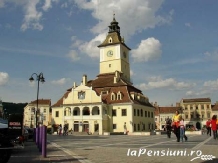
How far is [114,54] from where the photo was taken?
80.5 metres

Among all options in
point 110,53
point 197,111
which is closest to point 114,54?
point 110,53

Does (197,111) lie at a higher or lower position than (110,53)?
lower

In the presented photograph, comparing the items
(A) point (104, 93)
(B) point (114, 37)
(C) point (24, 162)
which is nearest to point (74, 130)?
(A) point (104, 93)

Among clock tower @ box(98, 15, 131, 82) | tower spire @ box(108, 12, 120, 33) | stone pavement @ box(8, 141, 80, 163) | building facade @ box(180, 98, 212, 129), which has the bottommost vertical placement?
stone pavement @ box(8, 141, 80, 163)

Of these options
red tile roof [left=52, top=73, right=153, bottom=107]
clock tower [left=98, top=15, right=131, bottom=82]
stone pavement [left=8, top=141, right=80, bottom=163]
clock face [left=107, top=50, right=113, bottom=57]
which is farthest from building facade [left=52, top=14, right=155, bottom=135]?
stone pavement [left=8, top=141, right=80, bottom=163]

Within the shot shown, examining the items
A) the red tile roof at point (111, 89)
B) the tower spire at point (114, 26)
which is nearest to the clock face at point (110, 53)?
the tower spire at point (114, 26)

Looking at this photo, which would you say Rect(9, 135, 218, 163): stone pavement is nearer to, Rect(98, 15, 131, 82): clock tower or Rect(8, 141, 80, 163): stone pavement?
Rect(8, 141, 80, 163): stone pavement

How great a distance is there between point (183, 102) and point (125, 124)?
58294 millimetres

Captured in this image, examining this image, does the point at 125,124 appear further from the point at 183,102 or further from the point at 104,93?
the point at 183,102

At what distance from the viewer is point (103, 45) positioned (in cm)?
8206

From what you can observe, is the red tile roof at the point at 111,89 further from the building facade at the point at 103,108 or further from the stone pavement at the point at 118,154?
the stone pavement at the point at 118,154

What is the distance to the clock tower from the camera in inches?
3135

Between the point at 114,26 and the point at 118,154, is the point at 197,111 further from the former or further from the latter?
the point at 118,154

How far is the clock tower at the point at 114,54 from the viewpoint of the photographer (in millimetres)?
79625
